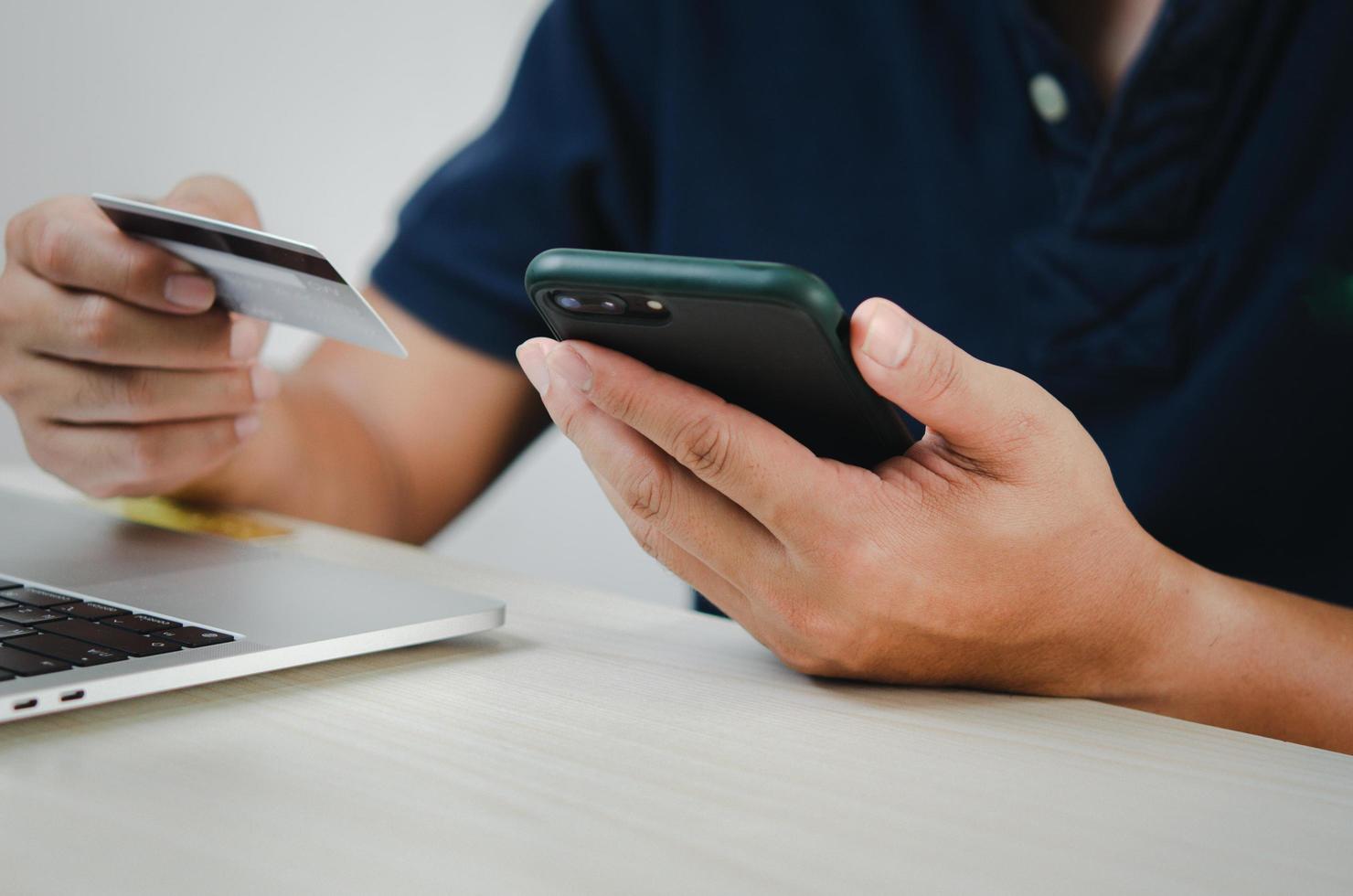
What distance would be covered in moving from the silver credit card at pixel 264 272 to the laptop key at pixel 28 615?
0.52 feet

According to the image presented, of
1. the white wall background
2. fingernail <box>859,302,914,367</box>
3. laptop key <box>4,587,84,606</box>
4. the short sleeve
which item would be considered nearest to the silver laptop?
laptop key <box>4,587,84,606</box>

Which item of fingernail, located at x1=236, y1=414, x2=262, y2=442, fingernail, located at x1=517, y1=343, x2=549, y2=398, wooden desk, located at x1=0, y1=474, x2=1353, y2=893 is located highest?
fingernail, located at x1=517, y1=343, x2=549, y2=398

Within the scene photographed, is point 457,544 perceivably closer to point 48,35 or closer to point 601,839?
point 48,35

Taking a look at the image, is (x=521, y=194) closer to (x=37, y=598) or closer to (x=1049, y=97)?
(x=1049, y=97)

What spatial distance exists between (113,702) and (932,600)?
29 centimetres

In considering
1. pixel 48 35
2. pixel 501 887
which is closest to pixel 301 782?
pixel 501 887

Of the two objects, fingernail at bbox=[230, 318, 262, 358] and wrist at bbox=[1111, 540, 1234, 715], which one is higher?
fingernail at bbox=[230, 318, 262, 358]

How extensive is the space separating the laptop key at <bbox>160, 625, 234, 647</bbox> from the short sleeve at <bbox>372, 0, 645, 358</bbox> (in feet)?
1.93

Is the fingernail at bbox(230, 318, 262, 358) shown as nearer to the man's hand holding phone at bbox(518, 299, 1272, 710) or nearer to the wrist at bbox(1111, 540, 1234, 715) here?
the man's hand holding phone at bbox(518, 299, 1272, 710)

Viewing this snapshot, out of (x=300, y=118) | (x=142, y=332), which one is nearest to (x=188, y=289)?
(x=142, y=332)

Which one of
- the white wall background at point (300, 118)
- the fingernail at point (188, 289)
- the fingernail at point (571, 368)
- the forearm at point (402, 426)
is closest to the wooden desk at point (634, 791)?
the fingernail at point (571, 368)

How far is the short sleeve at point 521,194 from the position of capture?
96 cm

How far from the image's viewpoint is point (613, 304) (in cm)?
37

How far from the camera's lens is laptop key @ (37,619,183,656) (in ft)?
1.21
